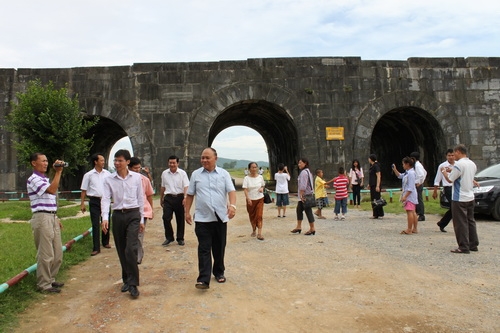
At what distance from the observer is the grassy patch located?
472 centimetres

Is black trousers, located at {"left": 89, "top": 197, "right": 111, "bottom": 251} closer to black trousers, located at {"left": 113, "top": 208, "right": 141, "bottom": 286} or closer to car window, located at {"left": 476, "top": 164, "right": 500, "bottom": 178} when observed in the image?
black trousers, located at {"left": 113, "top": 208, "right": 141, "bottom": 286}

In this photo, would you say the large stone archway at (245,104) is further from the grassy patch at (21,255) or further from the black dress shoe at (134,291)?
the black dress shoe at (134,291)

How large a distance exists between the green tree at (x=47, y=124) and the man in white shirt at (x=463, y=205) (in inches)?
467

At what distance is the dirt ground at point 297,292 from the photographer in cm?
414

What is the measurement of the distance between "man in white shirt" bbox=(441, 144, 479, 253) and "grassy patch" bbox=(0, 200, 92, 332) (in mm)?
6111

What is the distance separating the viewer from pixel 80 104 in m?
16.1

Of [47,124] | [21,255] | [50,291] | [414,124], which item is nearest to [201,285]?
[50,291]

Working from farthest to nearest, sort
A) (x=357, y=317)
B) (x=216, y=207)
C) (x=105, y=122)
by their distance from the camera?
(x=105, y=122), (x=216, y=207), (x=357, y=317)

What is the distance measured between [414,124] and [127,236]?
1626 centimetres

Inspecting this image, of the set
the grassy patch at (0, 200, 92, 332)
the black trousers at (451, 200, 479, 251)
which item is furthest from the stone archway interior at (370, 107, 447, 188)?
the grassy patch at (0, 200, 92, 332)

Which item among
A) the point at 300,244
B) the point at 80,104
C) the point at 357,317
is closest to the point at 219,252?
the point at 357,317

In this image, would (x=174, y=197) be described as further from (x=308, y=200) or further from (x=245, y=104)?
(x=245, y=104)

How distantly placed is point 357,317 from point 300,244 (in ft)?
Result: 12.0

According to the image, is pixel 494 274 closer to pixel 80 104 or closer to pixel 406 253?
pixel 406 253
